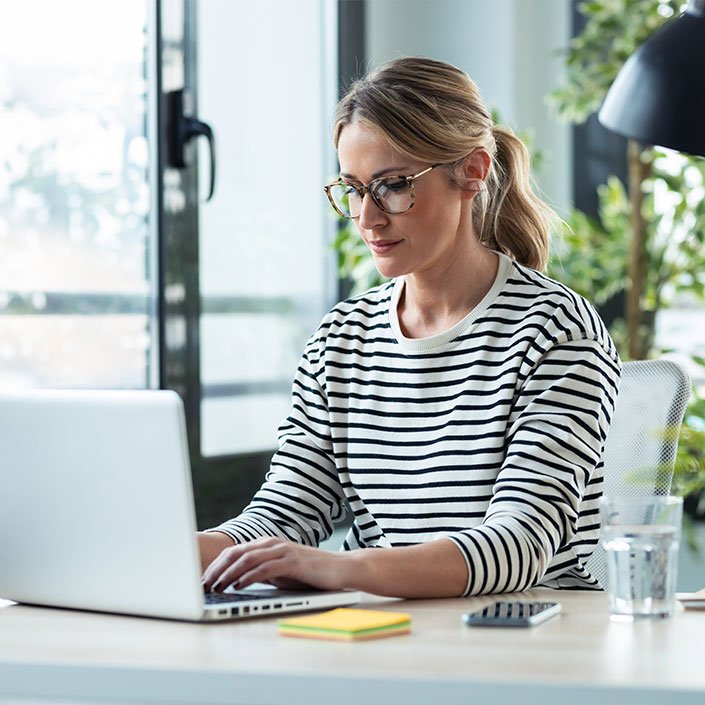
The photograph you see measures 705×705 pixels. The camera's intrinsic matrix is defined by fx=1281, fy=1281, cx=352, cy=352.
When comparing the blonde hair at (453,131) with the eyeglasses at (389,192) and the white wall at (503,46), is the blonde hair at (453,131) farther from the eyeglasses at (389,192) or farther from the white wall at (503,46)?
the white wall at (503,46)

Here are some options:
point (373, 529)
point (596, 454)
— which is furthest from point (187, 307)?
point (596, 454)

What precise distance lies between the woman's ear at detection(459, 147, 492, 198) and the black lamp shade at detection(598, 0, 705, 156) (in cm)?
32

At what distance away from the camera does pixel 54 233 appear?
2.48 metres

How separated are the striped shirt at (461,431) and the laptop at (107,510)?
301 mm

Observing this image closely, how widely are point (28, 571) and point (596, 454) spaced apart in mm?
660

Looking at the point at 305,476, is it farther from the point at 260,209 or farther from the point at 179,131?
the point at 260,209

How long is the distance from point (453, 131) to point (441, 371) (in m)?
0.31

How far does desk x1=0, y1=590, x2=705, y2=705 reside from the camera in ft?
Answer: 3.08

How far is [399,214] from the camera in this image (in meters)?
1.65

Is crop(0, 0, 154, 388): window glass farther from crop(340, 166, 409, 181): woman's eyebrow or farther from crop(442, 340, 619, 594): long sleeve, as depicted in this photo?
crop(442, 340, 619, 594): long sleeve

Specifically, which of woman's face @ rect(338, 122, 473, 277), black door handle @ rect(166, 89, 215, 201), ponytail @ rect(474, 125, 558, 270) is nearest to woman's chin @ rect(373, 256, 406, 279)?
woman's face @ rect(338, 122, 473, 277)

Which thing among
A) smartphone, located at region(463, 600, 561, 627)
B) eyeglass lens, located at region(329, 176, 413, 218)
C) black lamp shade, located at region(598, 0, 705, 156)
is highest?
black lamp shade, located at region(598, 0, 705, 156)

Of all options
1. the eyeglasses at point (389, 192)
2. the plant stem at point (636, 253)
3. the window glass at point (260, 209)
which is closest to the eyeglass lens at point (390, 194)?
the eyeglasses at point (389, 192)

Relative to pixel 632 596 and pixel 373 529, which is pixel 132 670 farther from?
pixel 373 529
